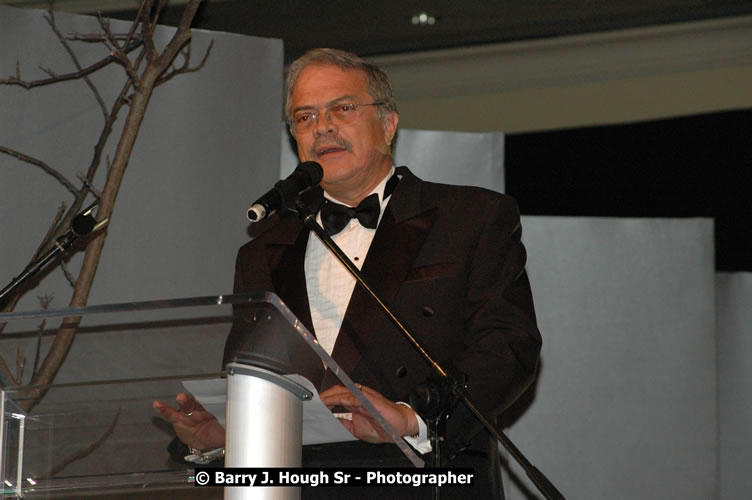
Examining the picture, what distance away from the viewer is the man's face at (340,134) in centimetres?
244

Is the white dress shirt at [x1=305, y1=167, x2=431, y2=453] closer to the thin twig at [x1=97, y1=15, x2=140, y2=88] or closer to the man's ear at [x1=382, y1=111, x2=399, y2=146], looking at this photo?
the man's ear at [x1=382, y1=111, x2=399, y2=146]

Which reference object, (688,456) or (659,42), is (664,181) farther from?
(688,456)

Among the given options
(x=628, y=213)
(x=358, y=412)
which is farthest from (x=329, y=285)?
(x=628, y=213)

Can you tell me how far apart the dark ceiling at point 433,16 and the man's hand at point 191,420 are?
150 inches

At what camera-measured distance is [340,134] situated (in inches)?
96.0

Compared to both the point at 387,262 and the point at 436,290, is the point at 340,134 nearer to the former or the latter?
the point at 387,262

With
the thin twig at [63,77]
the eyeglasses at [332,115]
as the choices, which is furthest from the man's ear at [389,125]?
the thin twig at [63,77]

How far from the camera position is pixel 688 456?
3635 millimetres

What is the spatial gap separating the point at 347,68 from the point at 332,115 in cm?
13

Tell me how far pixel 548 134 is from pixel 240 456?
427 cm

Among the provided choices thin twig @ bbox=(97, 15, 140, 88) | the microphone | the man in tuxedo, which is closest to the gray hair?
the man in tuxedo

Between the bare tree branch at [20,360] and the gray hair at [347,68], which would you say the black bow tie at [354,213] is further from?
the bare tree branch at [20,360]

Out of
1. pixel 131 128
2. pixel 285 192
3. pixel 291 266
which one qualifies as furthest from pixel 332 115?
pixel 131 128

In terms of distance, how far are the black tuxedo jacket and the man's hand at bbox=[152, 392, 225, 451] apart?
0.56 metres
